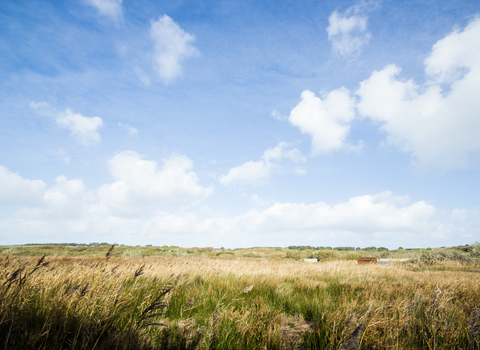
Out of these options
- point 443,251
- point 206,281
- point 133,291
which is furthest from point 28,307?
point 443,251

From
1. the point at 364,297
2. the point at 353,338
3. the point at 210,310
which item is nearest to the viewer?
the point at 353,338

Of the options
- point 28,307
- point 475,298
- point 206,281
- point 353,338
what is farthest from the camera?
point 206,281

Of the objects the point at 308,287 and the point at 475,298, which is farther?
the point at 308,287

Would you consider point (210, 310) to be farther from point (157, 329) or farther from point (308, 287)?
point (308, 287)

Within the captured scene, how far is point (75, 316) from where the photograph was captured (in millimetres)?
2576

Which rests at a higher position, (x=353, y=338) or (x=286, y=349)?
(x=353, y=338)

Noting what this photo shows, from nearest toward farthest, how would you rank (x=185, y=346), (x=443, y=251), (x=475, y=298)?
(x=185, y=346), (x=475, y=298), (x=443, y=251)

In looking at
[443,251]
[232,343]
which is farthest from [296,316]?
[443,251]

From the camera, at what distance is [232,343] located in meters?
2.62

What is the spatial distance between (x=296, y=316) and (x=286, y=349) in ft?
5.25

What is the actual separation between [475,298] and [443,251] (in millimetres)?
23590

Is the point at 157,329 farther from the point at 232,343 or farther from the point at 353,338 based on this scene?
the point at 353,338

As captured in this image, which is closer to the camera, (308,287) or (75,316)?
(75,316)

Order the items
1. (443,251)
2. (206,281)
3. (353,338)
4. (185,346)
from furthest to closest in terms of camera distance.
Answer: (443,251), (206,281), (185,346), (353,338)
